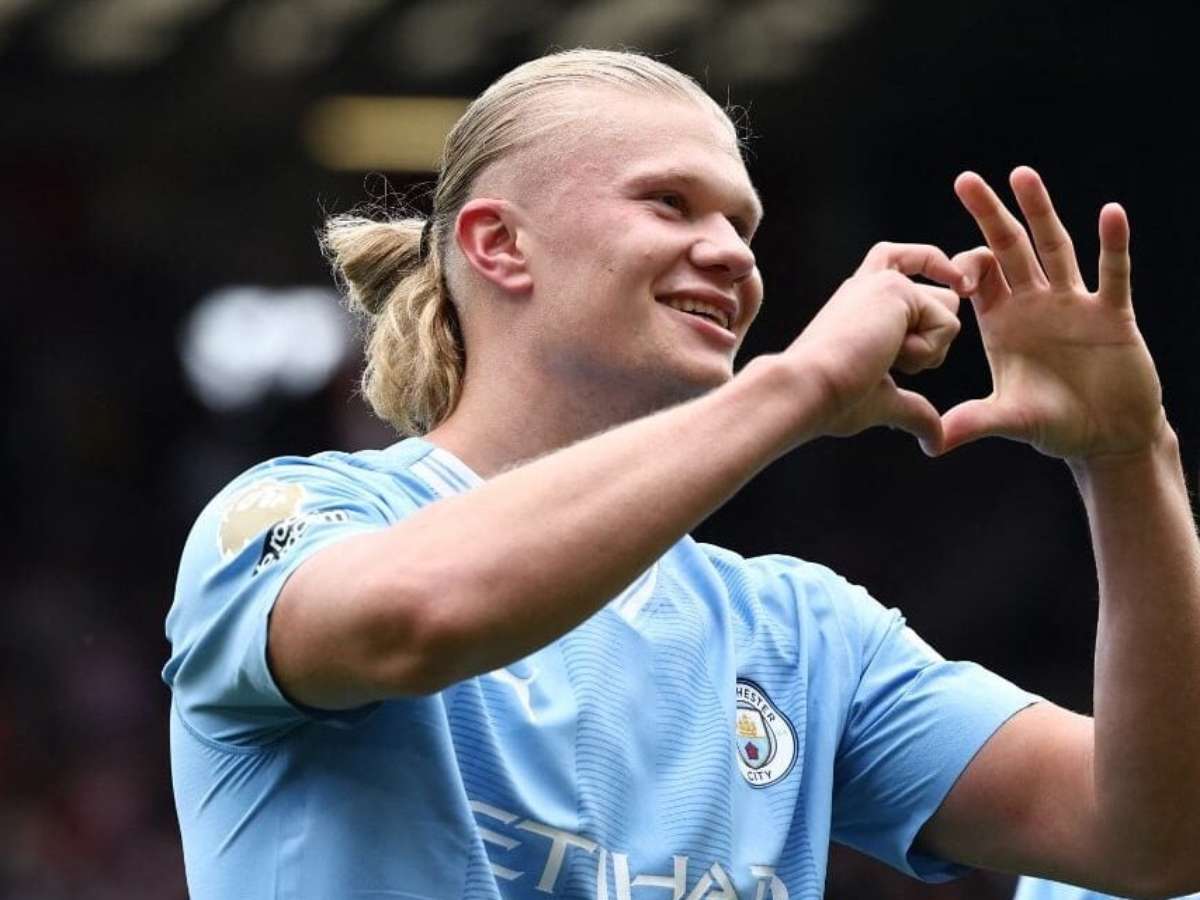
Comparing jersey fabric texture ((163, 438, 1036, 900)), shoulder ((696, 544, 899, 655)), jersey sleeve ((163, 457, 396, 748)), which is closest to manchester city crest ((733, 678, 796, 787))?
jersey fabric texture ((163, 438, 1036, 900))

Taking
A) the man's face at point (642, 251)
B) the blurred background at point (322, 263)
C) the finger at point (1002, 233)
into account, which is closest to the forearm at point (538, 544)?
the finger at point (1002, 233)

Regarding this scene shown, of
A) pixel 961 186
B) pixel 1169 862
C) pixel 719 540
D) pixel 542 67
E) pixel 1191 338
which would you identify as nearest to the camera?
pixel 961 186

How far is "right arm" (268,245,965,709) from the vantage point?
2088 millimetres

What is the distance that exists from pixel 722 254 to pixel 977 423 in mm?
433

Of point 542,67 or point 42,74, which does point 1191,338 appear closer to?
point 42,74

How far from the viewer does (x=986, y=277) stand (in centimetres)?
262

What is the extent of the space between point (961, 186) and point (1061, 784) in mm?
777

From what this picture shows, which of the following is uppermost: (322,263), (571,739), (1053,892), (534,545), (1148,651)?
(534,545)

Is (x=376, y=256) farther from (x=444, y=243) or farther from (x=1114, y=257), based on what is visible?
(x=1114, y=257)

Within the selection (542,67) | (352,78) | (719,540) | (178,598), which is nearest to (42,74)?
(352,78)

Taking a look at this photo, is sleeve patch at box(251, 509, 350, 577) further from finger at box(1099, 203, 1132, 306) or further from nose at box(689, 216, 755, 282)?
finger at box(1099, 203, 1132, 306)

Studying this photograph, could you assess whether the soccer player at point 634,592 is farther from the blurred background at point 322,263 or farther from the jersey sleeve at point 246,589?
the blurred background at point 322,263

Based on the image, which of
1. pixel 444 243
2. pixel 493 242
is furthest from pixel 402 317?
pixel 493 242

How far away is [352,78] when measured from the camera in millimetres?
10164
